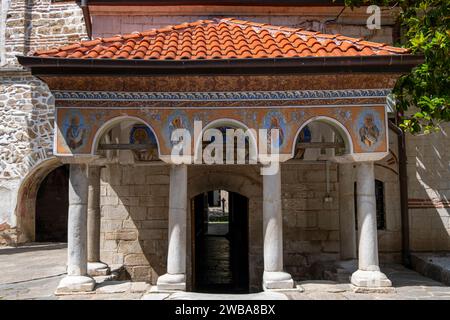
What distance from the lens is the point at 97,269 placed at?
7.04 meters

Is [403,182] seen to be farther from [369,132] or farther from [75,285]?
[75,285]

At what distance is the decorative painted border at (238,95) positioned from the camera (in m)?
6.01

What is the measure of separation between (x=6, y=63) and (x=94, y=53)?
25.1ft

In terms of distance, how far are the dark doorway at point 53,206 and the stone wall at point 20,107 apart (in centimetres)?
216

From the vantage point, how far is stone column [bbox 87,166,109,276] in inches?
284

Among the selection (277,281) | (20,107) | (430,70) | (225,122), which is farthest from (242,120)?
(20,107)

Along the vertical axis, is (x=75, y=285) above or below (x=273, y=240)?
below

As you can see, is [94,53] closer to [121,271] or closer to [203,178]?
[203,178]

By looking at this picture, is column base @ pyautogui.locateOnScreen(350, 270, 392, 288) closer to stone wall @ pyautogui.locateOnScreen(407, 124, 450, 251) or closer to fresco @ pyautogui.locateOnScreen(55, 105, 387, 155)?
fresco @ pyautogui.locateOnScreen(55, 105, 387, 155)

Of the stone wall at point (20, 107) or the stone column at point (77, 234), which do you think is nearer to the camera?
the stone column at point (77, 234)

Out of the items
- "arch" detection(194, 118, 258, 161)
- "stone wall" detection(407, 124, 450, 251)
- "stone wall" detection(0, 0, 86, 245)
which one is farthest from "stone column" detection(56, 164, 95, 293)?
"stone wall" detection(0, 0, 86, 245)

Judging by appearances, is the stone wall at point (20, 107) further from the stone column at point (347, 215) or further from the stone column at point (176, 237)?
the stone column at point (347, 215)

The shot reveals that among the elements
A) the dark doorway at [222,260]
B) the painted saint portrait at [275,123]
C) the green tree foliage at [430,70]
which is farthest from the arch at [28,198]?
the green tree foliage at [430,70]

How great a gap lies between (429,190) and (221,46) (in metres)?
5.01
